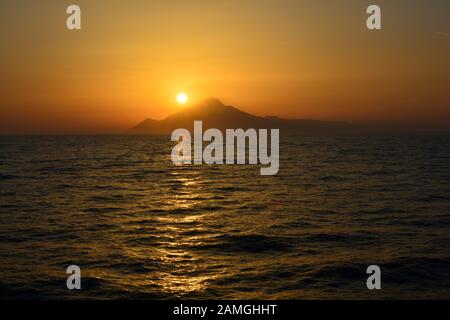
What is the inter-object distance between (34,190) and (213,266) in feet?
95.2

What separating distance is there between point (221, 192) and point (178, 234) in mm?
18118

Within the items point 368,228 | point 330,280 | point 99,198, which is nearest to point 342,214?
point 368,228

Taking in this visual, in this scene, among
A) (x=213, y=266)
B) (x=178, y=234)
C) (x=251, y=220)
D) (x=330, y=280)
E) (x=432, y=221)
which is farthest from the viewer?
(x=251, y=220)

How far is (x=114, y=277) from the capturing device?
54.1ft

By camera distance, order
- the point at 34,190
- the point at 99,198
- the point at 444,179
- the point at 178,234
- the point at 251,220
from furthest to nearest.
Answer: the point at 444,179 < the point at 34,190 < the point at 99,198 < the point at 251,220 < the point at 178,234

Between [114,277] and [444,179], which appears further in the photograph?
[444,179]

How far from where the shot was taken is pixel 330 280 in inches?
637

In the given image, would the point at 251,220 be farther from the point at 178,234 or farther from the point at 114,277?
the point at 114,277
